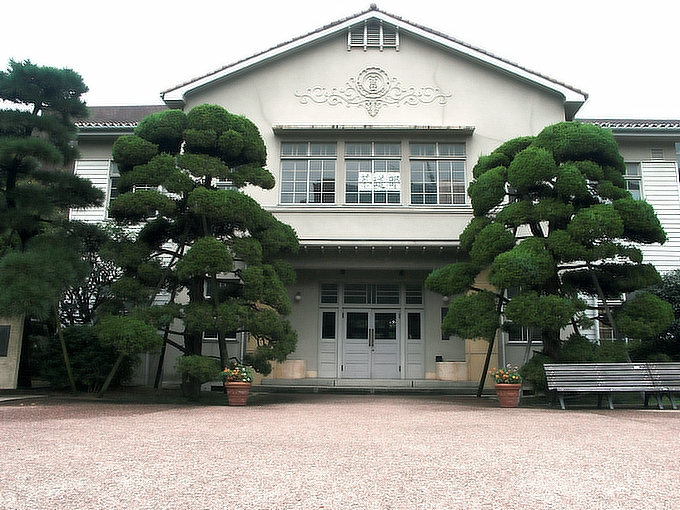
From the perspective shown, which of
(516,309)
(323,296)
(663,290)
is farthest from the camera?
(323,296)

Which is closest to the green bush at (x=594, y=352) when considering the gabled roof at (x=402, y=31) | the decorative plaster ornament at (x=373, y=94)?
the gabled roof at (x=402, y=31)

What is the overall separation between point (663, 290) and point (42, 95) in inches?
542

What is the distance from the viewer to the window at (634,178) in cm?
1599

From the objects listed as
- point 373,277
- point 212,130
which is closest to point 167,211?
point 212,130

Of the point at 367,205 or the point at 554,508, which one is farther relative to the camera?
the point at 367,205

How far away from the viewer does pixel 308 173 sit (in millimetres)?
15328

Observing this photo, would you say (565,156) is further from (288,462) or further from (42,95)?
(42,95)

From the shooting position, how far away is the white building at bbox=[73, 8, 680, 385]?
15039mm

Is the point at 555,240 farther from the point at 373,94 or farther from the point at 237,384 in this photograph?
the point at 373,94

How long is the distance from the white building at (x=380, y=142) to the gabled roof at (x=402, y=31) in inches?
1.2

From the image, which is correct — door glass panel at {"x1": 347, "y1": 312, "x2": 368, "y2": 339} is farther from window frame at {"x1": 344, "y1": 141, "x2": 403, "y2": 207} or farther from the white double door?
window frame at {"x1": 344, "y1": 141, "x2": 403, "y2": 207}

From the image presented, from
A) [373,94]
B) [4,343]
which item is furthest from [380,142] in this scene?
[4,343]

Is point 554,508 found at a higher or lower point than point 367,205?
lower

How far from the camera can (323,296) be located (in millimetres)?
15695
